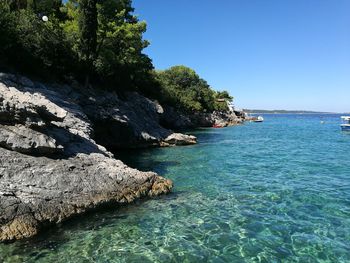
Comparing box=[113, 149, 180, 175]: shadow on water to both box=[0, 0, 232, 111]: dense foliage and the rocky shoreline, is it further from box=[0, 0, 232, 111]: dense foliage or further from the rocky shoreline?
box=[0, 0, 232, 111]: dense foliage

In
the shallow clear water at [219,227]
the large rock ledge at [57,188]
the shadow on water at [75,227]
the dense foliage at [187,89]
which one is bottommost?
the shallow clear water at [219,227]

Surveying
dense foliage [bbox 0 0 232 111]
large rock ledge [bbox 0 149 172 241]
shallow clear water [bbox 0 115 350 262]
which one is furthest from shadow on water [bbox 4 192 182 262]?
dense foliage [bbox 0 0 232 111]

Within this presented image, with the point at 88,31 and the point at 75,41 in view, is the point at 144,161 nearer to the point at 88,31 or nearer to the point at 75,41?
the point at 88,31

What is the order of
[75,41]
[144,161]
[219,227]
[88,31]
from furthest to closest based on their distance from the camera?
[75,41]
[88,31]
[144,161]
[219,227]

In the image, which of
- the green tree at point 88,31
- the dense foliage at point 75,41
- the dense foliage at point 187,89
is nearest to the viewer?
the dense foliage at point 75,41

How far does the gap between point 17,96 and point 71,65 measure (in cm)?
1761

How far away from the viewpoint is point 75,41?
3512 cm

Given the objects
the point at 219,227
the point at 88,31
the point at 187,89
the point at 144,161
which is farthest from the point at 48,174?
the point at 187,89

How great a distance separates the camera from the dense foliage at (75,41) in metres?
27.4

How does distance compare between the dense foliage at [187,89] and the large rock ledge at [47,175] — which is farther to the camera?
the dense foliage at [187,89]

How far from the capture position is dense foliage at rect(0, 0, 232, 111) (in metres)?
27.4

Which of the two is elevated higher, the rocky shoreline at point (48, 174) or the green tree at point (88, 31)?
the green tree at point (88, 31)

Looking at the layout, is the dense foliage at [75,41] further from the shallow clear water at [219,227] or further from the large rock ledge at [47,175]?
the shallow clear water at [219,227]

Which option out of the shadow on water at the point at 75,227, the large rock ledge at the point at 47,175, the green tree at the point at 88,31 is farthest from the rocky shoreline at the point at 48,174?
the green tree at the point at 88,31
